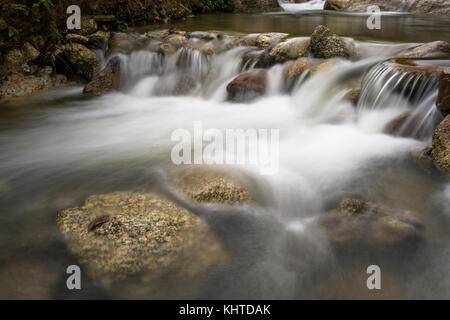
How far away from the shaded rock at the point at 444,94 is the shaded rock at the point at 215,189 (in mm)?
2682

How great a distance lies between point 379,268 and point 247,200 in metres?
1.34

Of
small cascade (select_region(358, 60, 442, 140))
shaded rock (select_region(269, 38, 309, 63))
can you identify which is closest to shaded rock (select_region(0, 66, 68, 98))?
shaded rock (select_region(269, 38, 309, 63))

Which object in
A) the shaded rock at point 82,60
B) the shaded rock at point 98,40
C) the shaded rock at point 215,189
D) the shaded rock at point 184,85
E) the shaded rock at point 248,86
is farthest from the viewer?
the shaded rock at point 98,40

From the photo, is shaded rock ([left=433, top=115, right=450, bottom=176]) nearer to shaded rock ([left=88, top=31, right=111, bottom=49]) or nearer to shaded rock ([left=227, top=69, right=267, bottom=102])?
shaded rock ([left=227, top=69, right=267, bottom=102])

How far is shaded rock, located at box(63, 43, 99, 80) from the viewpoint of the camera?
25.3ft

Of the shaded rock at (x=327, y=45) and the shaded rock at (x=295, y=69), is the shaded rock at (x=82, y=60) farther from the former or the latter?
the shaded rock at (x=327, y=45)

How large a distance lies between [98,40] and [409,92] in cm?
738

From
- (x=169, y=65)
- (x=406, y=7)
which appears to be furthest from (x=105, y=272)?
(x=406, y=7)

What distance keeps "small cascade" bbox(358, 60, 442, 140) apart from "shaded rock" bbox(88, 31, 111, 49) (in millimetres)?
6667

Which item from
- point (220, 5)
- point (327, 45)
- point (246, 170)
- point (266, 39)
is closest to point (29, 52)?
point (266, 39)

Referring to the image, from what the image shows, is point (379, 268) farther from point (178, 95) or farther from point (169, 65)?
point (169, 65)

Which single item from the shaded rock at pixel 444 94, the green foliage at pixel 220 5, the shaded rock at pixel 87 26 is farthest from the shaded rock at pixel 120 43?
the green foliage at pixel 220 5

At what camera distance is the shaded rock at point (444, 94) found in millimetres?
3842
